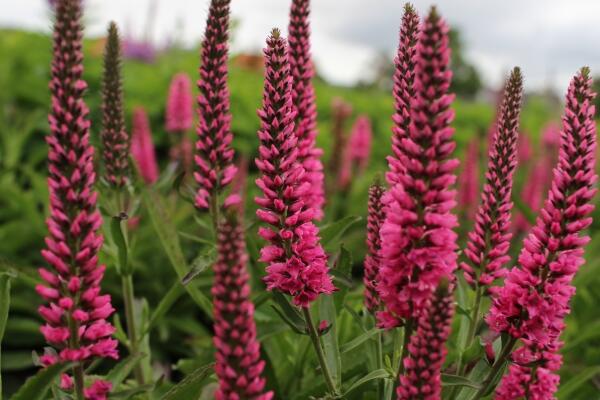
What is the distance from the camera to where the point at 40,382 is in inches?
81.3

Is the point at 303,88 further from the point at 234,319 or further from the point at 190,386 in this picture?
the point at 234,319

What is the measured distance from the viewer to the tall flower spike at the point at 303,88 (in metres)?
2.72

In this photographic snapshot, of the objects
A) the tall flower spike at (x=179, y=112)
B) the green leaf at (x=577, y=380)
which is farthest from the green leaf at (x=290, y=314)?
the tall flower spike at (x=179, y=112)

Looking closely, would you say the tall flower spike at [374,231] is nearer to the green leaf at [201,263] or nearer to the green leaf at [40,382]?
the green leaf at [201,263]

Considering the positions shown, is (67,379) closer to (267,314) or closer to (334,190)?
(267,314)

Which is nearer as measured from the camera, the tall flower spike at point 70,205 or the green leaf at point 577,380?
the tall flower spike at point 70,205

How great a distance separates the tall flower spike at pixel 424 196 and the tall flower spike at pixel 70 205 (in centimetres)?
88

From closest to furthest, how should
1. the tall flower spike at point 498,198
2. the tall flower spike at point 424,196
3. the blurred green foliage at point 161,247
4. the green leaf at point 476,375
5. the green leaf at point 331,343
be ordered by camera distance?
the tall flower spike at point 424,196 → the tall flower spike at point 498,198 → the green leaf at point 476,375 → the green leaf at point 331,343 → the blurred green foliage at point 161,247

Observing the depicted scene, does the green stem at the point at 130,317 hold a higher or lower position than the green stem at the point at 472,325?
lower

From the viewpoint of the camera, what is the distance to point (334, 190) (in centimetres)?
670

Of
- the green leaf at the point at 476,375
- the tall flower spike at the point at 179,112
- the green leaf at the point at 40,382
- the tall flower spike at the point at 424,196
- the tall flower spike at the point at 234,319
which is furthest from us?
the tall flower spike at the point at 179,112

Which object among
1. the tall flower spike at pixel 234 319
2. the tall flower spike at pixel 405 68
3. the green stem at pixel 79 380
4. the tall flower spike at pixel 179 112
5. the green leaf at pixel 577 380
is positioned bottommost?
Result: the green leaf at pixel 577 380

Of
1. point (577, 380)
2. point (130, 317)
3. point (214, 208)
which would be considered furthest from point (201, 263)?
point (577, 380)

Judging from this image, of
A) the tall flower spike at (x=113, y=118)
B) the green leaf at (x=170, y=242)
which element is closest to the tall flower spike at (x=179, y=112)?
the green leaf at (x=170, y=242)
